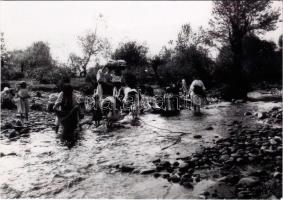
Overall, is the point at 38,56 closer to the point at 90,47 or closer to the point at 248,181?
the point at 90,47

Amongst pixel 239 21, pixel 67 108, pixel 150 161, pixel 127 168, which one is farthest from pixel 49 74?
pixel 127 168

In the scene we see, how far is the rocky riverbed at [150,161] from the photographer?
6617 mm

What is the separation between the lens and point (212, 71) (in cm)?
3275

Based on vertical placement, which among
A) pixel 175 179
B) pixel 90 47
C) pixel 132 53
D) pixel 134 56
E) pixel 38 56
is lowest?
pixel 175 179

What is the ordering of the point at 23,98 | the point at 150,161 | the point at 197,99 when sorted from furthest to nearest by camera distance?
the point at 197,99 → the point at 23,98 → the point at 150,161

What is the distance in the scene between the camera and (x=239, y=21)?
25.2 meters

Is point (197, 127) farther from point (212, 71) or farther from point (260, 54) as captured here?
point (260, 54)

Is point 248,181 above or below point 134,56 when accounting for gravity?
below

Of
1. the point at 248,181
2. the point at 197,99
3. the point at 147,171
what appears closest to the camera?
the point at 248,181

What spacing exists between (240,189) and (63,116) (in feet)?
21.7

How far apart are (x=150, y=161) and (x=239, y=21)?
1926 centimetres

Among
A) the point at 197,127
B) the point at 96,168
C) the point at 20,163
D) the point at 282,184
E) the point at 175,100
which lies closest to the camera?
the point at 282,184

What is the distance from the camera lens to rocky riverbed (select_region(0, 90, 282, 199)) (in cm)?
662

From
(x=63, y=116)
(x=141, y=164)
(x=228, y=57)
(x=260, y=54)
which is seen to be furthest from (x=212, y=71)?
(x=141, y=164)
